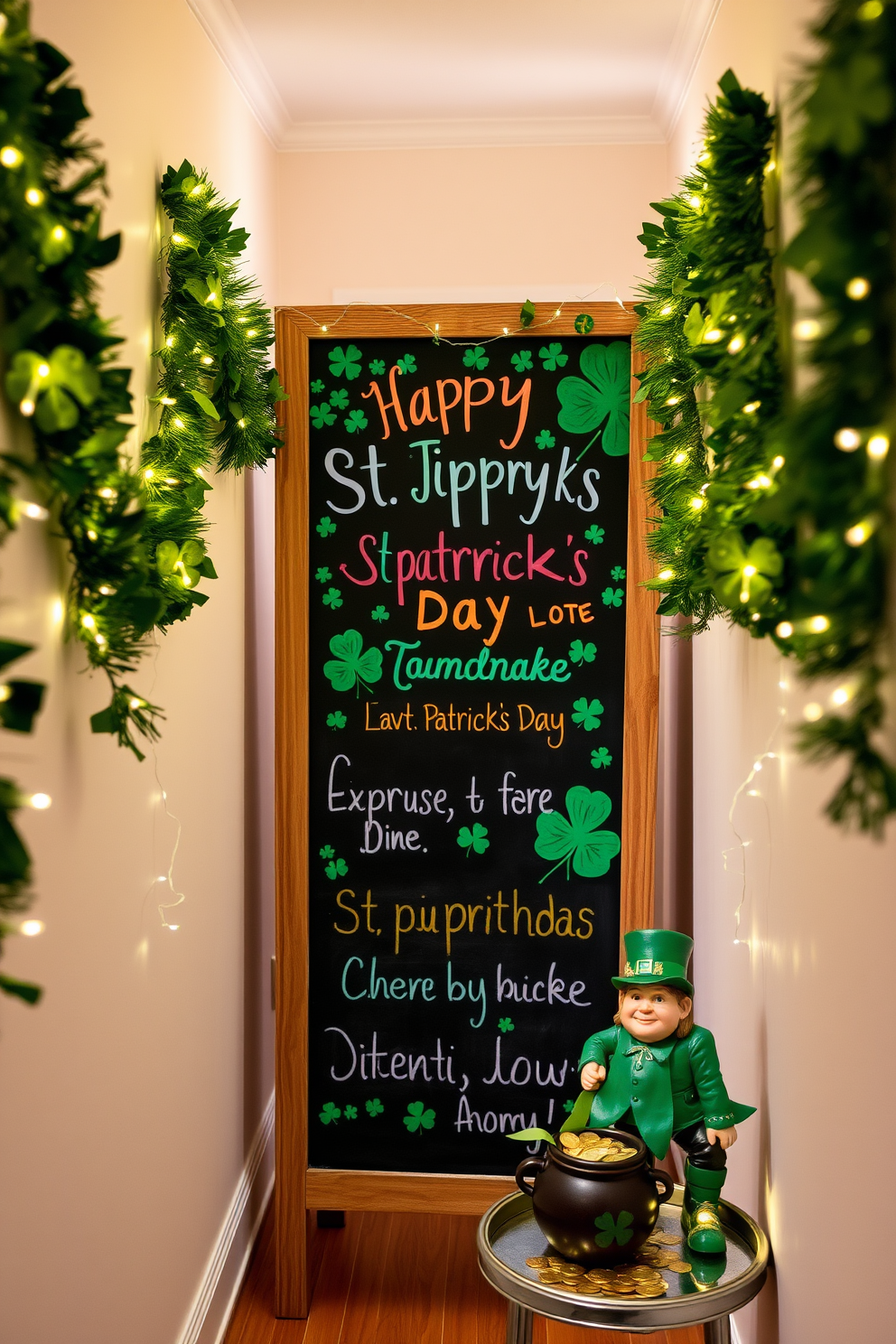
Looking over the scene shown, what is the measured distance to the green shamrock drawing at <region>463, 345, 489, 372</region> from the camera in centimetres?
225

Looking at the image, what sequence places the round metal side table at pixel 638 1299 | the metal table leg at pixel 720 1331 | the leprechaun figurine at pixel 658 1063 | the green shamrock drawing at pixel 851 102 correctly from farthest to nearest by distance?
the leprechaun figurine at pixel 658 1063
the metal table leg at pixel 720 1331
the round metal side table at pixel 638 1299
the green shamrock drawing at pixel 851 102

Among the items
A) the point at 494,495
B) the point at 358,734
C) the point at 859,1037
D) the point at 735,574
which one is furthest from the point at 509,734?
the point at 859,1037

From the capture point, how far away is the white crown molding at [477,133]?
9.80 ft

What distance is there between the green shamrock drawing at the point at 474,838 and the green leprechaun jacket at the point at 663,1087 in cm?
54

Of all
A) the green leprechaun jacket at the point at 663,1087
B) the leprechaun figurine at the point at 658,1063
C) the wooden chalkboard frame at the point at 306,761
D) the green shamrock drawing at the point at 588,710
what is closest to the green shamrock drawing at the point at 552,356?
the wooden chalkboard frame at the point at 306,761

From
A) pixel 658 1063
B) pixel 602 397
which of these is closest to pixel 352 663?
pixel 602 397

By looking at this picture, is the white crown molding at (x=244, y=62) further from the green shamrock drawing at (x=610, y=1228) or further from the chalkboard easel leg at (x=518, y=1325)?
the chalkboard easel leg at (x=518, y=1325)

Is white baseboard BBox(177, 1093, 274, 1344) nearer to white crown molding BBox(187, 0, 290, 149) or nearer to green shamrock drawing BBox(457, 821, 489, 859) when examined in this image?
green shamrock drawing BBox(457, 821, 489, 859)

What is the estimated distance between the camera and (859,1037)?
118 cm

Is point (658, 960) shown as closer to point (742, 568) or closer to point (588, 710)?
point (588, 710)

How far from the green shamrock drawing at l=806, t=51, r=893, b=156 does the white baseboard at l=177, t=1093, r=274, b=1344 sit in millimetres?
2053

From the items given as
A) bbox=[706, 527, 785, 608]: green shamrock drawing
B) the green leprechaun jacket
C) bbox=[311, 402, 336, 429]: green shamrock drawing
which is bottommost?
the green leprechaun jacket

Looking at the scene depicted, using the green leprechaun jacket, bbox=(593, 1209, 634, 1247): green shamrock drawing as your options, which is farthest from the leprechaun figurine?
bbox=(593, 1209, 634, 1247): green shamrock drawing

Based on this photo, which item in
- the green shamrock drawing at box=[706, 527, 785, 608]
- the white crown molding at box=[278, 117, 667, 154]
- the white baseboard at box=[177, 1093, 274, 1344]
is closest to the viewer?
the green shamrock drawing at box=[706, 527, 785, 608]
